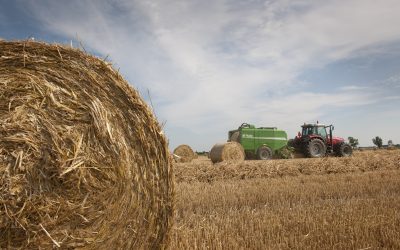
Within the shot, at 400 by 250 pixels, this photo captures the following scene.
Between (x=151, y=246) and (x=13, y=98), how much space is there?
189 centimetres

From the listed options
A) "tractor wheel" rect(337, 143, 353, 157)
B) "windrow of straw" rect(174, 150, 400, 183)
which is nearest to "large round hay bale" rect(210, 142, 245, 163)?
"windrow of straw" rect(174, 150, 400, 183)

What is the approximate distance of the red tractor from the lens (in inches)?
769

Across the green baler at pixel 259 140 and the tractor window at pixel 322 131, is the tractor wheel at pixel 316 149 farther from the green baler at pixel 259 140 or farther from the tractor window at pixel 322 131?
the green baler at pixel 259 140

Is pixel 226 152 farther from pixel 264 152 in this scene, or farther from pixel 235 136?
pixel 235 136

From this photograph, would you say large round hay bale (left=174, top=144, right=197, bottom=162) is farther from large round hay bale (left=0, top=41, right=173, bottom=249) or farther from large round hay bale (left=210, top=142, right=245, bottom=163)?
large round hay bale (left=0, top=41, right=173, bottom=249)

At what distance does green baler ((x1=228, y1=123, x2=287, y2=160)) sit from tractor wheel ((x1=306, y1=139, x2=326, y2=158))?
6.05 feet

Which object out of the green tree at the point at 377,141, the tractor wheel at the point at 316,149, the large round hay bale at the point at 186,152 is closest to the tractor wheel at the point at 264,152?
the tractor wheel at the point at 316,149

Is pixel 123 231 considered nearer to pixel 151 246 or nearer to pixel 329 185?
→ pixel 151 246

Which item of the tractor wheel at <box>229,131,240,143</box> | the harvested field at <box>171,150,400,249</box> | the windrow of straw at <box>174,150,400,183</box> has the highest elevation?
the tractor wheel at <box>229,131,240,143</box>

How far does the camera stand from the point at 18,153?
3.70 metres

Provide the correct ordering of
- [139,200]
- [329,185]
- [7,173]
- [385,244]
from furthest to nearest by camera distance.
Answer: [329,185] < [385,244] < [139,200] < [7,173]

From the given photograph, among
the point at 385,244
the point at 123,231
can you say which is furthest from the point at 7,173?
the point at 385,244

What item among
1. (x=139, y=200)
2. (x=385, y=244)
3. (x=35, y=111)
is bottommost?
(x=385, y=244)

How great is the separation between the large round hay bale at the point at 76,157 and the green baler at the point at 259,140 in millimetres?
16040
